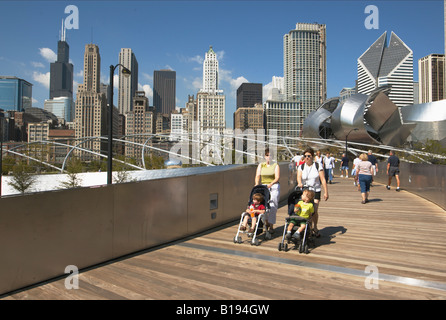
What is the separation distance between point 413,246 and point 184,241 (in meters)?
3.92

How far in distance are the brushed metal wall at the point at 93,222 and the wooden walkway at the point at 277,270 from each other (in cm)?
20

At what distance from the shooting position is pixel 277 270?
4363 mm

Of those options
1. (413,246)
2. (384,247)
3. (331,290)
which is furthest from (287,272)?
(413,246)

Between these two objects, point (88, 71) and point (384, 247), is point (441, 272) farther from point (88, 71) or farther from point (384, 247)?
point (88, 71)

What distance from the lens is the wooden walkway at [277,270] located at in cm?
364

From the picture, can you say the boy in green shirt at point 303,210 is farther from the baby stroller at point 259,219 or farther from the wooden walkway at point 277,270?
the baby stroller at point 259,219

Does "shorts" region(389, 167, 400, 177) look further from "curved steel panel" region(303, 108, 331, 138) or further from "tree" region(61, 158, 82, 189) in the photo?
"curved steel panel" region(303, 108, 331, 138)

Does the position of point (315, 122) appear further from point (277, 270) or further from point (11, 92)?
point (11, 92)

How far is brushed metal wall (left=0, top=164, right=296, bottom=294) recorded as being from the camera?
3803 mm

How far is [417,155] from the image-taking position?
151ft

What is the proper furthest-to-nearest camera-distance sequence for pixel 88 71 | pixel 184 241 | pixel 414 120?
pixel 88 71 < pixel 414 120 < pixel 184 241

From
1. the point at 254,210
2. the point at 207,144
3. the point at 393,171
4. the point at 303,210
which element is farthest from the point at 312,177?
the point at 207,144

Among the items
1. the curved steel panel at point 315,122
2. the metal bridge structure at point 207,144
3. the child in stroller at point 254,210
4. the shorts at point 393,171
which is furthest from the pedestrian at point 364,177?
the curved steel panel at point 315,122

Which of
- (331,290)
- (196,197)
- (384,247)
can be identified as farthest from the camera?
(196,197)
